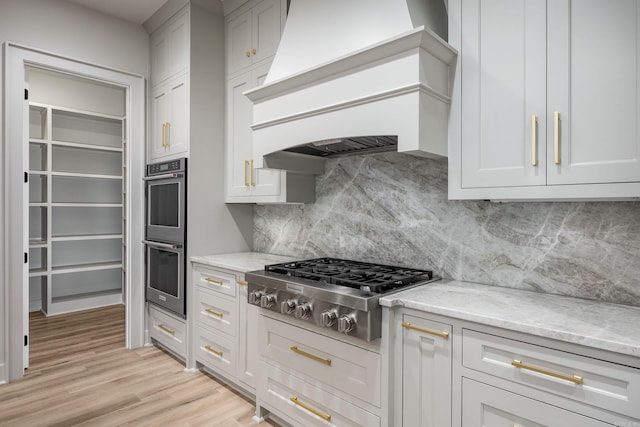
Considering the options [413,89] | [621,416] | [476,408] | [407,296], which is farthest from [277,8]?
[621,416]

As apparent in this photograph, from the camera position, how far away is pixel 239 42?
2.96 m

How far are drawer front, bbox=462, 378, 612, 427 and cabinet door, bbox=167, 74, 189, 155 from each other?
8.27 feet

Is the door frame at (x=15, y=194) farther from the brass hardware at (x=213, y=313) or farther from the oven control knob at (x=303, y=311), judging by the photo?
the oven control knob at (x=303, y=311)

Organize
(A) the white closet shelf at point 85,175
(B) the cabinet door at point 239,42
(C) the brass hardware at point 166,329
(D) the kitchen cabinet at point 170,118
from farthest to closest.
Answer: (A) the white closet shelf at point 85,175, (C) the brass hardware at point 166,329, (D) the kitchen cabinet at point 170,118, (B) the cabinet door at point 239,42

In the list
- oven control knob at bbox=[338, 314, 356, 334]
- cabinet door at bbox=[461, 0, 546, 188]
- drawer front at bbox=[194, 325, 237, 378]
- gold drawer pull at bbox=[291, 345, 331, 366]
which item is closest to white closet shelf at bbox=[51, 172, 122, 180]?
drawer front at bbox=[194, 325, 237, 378]

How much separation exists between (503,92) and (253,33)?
199cm

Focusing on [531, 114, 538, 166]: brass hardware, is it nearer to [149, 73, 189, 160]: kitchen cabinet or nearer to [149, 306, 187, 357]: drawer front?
[149, 73, 189, 160]: kitchen cabinet

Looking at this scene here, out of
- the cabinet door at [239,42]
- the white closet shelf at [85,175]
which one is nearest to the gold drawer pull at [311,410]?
the cabinet door at [239,42]

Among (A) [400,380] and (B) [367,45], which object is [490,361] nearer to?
(A) [400,380]

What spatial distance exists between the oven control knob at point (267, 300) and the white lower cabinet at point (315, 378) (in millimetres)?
108

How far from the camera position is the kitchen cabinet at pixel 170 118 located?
298 cm

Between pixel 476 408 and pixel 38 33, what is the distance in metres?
3.73

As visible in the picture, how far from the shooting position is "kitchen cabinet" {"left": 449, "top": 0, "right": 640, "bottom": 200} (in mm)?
1293

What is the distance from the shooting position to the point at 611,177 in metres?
1.31
